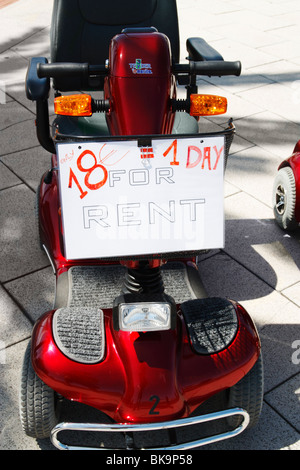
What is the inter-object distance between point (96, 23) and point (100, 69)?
1347 millimetres

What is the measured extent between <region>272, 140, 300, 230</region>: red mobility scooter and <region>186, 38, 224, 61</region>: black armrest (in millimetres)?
907

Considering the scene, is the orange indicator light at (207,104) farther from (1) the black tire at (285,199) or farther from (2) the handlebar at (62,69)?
(1) the black tire at (285,199)

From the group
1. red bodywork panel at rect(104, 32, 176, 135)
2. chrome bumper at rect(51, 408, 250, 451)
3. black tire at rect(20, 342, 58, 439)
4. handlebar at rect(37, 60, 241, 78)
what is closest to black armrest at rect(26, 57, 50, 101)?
handlebar at rect(37, 60, 241, 78)

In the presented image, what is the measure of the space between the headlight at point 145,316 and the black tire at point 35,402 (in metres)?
0.42

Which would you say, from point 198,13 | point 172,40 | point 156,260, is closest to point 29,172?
point 172,40

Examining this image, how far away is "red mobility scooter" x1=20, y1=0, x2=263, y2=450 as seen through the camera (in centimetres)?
176

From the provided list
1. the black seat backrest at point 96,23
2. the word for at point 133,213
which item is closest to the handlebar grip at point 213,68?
the word for at point 133,213

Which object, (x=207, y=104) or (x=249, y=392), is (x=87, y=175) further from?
(x=249, y=392)

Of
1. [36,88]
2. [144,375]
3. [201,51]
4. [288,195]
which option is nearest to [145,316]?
[144,375]

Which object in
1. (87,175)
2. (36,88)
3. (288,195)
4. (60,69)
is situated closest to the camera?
(87,175)

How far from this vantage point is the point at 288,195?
3.31 metres

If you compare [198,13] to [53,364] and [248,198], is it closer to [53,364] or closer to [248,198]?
[248,198]

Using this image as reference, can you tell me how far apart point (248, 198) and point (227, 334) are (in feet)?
6.48
